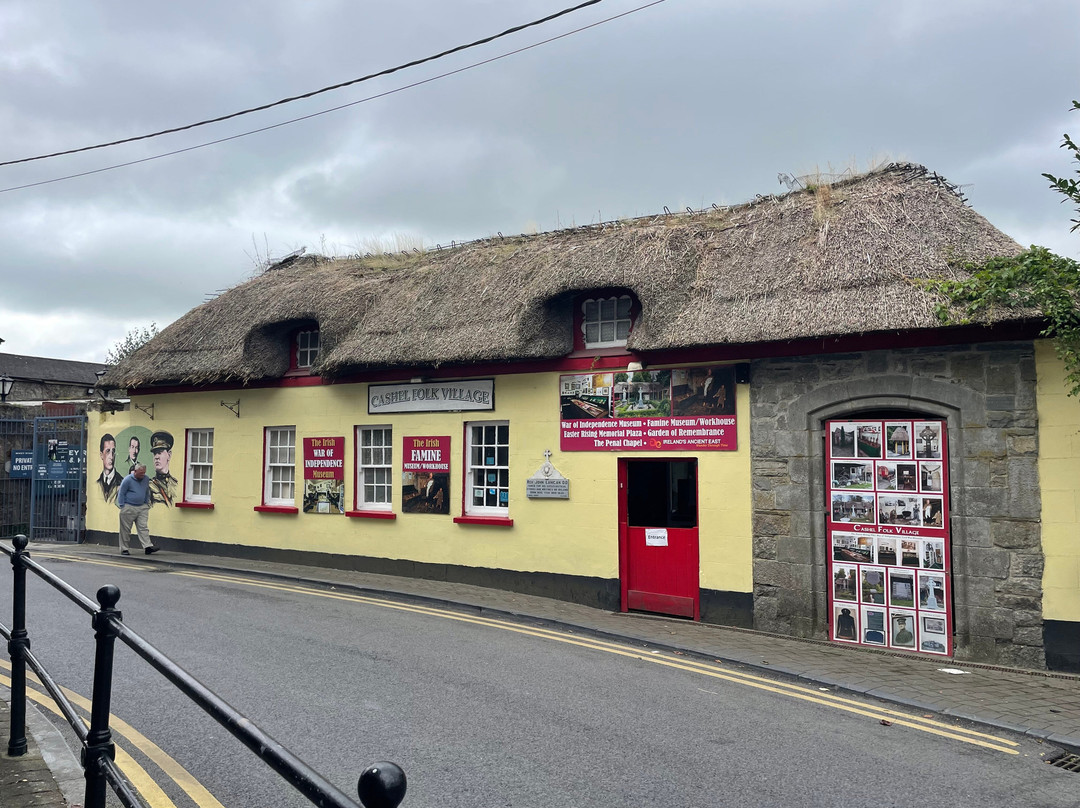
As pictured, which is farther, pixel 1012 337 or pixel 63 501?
pixel 63 501

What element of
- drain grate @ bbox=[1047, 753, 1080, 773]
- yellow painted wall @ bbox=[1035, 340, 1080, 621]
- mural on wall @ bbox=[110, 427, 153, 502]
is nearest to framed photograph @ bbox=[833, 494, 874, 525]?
yellow painted wall @ bbox=[1035, 340, 1080, 621]

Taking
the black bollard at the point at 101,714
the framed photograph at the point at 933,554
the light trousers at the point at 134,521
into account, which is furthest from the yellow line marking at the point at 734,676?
the black bollard at the point at 101,714

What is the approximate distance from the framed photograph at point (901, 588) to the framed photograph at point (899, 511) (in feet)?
1.81

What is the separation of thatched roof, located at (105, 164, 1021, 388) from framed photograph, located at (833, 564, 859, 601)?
109 inches

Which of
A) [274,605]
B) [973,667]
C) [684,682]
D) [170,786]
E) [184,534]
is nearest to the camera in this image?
[170,786]

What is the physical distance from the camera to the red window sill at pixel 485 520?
1165 centimetres

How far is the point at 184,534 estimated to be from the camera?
15648 millimetres

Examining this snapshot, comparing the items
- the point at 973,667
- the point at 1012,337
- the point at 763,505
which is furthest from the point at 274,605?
the point at 1012,337

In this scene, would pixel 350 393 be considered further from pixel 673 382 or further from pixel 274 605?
pixel 673 382

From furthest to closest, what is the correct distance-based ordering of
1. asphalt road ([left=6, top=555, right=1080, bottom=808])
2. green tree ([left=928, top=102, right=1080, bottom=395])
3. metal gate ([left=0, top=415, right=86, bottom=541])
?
1. metal gate ([left=0, top=415, right=86, bottom=541])
2. green tree ([left=928, top=102, right=1080, bottom=395])
3. asphalt road ([left=6, top=555, right=1080, bottom=808])

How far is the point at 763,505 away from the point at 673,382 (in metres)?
1.97

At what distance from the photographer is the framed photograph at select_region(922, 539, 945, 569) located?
28.1 ft

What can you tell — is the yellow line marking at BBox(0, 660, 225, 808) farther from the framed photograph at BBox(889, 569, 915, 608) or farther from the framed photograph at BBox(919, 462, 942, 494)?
→ the framed photograph at BBox(919, 462, 942, 494)

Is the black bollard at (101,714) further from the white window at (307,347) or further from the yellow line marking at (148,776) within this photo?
the white window at (307,347)
